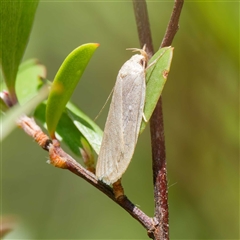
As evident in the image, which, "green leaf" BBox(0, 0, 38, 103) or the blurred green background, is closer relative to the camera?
"green leaf" BBox(0, 0, 38, 103)

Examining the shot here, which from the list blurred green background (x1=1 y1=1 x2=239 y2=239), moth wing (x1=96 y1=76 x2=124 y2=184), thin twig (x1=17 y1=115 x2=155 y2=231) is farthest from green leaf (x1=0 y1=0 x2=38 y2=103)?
blurred green background (x1=1 y1=1 x2=239 y2=239)

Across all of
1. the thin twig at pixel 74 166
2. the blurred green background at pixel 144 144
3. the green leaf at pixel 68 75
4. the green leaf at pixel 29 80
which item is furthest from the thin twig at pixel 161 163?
the green leaf at pixel 29 80

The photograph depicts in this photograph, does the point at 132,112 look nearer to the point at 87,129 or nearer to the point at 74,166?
the point at 87,129

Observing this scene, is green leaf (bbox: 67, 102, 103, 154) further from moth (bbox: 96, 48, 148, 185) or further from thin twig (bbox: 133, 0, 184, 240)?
thin twig (bbox: 133, 0, 184, 240)

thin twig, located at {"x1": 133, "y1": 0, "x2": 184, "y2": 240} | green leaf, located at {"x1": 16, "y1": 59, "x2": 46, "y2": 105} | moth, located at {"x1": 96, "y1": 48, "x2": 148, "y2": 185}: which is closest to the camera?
thin twig, located at {"x1": 133, "y1": 0, "x2": 184, "y2": 240}

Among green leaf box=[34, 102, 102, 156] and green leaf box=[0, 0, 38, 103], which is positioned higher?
green leaf box=[0, 0, 38, 103]

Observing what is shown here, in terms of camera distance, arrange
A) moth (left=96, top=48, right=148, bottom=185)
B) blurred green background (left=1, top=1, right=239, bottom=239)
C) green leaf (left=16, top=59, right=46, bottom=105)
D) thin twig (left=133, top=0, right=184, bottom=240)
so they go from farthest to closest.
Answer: blurred green background (left=1, top=1, right=239, bottom=239) → green leaf (left=16, top=59, right=46, bottom=105) → moth (left=96, top=48, right=148, bottom=185) → thin twig (left=133, top=0, right=184, bottom=240)

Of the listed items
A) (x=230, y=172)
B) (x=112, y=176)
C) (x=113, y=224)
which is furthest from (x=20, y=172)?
(x=112, y=176)

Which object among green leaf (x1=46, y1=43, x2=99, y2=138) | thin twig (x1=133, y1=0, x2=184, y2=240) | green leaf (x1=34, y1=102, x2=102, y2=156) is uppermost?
green leaf (x1=46, y1=43, x2=99, y2=138)
